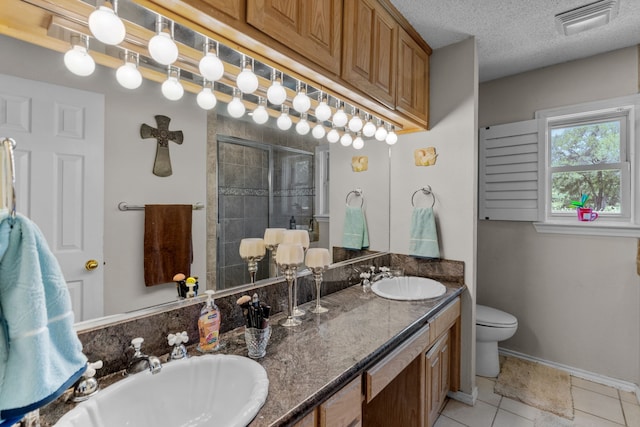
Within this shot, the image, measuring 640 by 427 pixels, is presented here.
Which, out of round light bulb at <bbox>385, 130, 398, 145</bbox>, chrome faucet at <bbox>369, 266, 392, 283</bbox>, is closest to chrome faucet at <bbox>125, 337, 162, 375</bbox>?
chrome faucet at <bbox>369, 266, 392, 283</bbox>

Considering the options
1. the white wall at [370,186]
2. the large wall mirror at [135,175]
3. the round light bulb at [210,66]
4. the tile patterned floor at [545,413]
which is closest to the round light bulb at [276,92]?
the large wall mirror at [135,175]

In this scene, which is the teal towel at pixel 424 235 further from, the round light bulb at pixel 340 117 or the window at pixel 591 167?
the window at pixel 591 167

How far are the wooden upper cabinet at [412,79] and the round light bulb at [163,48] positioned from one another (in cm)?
132

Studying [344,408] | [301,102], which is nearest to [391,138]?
[301,102]

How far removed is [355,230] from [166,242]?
142 centimetres

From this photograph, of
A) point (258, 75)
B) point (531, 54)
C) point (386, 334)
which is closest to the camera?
point (386, 334)

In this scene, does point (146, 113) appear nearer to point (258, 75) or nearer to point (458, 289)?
point (258, 75)

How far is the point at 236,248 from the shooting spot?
1362 mm

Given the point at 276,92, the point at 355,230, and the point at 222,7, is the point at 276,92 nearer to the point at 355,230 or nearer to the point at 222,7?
the point at 222,7

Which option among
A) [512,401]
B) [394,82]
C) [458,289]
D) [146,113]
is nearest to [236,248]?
[146,113]

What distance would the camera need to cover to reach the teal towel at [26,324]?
0.48 metres

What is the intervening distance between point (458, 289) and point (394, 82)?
1.41m

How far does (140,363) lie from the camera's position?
0.94 m

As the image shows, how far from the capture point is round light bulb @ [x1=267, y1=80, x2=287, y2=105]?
4.57 ft
